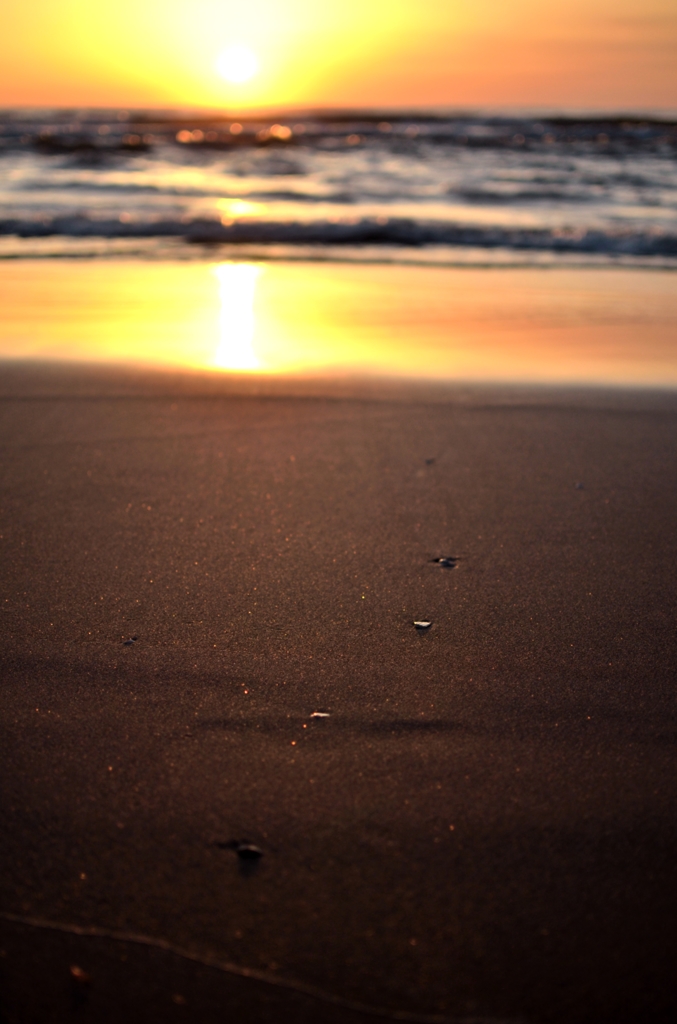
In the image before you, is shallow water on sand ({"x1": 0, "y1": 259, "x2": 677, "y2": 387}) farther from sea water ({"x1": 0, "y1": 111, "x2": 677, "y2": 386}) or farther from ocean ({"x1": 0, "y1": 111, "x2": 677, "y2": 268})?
ocean ({"x1": 0, "y1": 111, "x2": 677, "y2": 268})

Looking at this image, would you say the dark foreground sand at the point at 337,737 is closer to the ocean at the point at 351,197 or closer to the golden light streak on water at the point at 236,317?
the golden light streak on water at the point at 236,317

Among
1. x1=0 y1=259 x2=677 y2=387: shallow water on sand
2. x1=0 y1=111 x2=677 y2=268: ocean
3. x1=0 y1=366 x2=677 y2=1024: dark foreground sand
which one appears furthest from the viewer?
x1=0 y1=111 x2=677 y2=268: ocean

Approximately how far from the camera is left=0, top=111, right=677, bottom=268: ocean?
8.96 m

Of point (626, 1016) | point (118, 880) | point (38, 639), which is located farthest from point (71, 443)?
point (626, 1016)

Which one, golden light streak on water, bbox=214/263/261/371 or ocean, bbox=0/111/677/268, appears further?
ocean, bbox=0/111/677/268

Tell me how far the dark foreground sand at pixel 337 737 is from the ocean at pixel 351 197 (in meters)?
6.06

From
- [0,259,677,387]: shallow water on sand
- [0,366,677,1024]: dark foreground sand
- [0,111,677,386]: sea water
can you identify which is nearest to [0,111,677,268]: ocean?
[0,111,677,386]: sea water

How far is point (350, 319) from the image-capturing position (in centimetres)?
553

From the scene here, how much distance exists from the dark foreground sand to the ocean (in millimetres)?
6064

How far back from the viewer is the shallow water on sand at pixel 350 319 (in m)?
4.41

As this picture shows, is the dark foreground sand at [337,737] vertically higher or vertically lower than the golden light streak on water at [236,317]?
lower

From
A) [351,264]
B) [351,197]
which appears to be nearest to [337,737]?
[351,264]

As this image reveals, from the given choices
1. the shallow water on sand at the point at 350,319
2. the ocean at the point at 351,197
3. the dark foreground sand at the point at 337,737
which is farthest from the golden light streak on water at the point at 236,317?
the dark foreground sand at the point at 337,737

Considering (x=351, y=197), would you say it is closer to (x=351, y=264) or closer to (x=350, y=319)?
(x=351, y=264)
